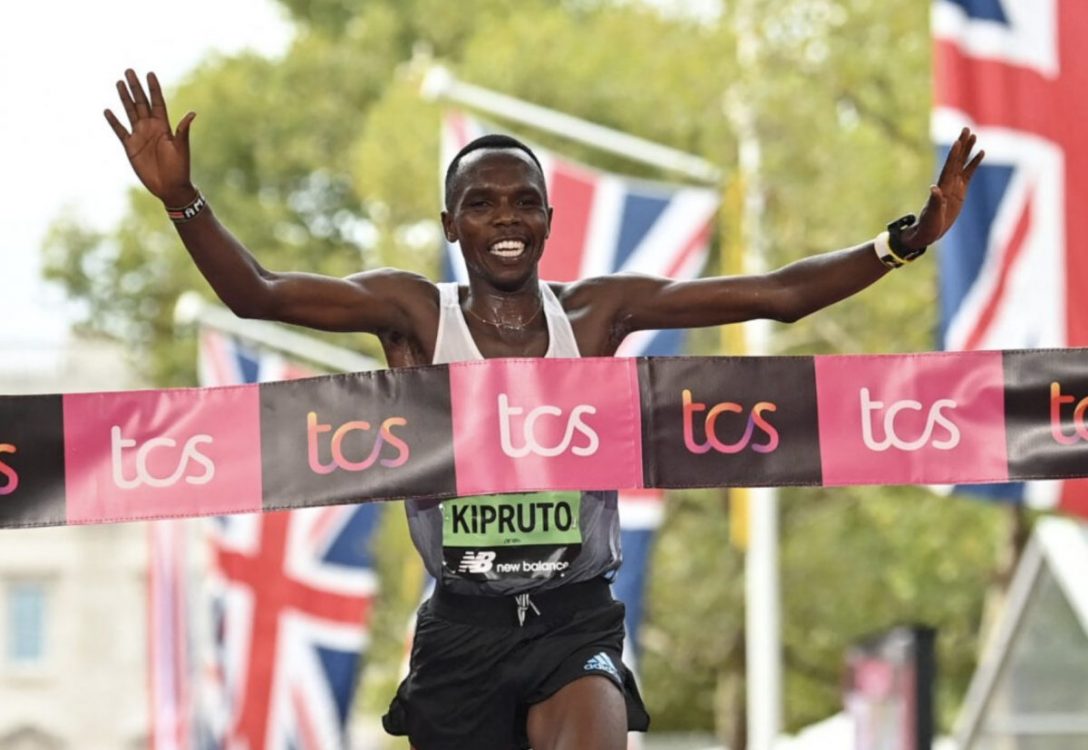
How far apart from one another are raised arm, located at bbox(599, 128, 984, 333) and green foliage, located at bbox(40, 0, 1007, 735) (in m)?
17.9

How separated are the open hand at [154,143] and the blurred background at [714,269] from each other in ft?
17.5

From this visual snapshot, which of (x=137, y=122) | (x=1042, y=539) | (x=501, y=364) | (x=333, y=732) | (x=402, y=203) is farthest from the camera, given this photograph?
(x=402, y=203)

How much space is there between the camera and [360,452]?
21.7 feet

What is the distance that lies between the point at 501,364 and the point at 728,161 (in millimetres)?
25200

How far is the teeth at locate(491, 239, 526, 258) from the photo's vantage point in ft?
21.2

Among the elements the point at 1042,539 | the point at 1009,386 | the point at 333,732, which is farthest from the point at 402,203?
the point at 1009,386

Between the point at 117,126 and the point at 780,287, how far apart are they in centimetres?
185

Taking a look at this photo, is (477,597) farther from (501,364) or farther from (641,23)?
(641,23)

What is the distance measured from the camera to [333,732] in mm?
20375

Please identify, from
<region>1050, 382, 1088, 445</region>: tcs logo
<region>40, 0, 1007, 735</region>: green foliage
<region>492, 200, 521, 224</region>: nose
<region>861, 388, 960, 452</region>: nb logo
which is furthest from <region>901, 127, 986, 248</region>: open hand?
<region>40, 0, 1007, 735</region>: green foliage

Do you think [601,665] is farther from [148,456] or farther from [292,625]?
[292,625]

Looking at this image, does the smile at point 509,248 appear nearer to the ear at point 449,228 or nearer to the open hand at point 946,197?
the ear at point 449,228

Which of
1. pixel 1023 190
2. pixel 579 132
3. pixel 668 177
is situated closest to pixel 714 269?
pixel 668 177

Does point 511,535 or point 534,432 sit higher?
point 534,432
